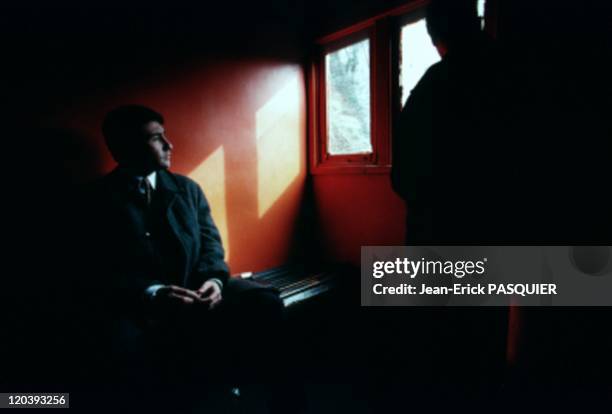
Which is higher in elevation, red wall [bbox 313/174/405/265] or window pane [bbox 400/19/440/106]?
window pane [bbox 400/19/440/106]

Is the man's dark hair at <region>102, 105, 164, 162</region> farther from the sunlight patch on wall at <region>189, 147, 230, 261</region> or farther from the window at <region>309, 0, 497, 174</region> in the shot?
the window at <region>309, 0, 497, 174</region>

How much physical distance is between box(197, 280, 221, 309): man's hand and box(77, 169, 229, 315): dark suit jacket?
0.22 ft

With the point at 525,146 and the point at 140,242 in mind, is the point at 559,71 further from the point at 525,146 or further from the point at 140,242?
the point at 140,242

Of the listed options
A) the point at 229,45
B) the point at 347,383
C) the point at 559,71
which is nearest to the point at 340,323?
the point at 347,383

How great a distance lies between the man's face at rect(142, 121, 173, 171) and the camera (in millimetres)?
1737

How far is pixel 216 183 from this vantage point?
2.41 metres

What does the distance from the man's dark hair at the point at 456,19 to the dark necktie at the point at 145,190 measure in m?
1.47

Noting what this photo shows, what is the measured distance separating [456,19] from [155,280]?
165 centimetres

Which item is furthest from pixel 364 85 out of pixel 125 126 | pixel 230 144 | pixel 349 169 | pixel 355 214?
pixel 125 126

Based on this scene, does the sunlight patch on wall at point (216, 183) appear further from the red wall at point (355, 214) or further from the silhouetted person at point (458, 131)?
the silhouetted person at point (458, 131)

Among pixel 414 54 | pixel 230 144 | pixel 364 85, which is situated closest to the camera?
pixel 414 54

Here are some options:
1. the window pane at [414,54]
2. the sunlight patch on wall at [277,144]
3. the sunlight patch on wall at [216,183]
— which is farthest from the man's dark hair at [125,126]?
the window pane at [414,54]

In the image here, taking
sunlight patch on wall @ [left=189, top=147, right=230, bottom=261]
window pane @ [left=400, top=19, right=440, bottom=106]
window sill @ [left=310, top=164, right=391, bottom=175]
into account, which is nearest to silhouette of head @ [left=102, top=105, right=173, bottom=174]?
sunlight patch on wall @ [left=189, top=147, right=230, bottom=261]

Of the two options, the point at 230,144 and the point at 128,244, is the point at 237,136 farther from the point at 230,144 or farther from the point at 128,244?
the point at 128,244
